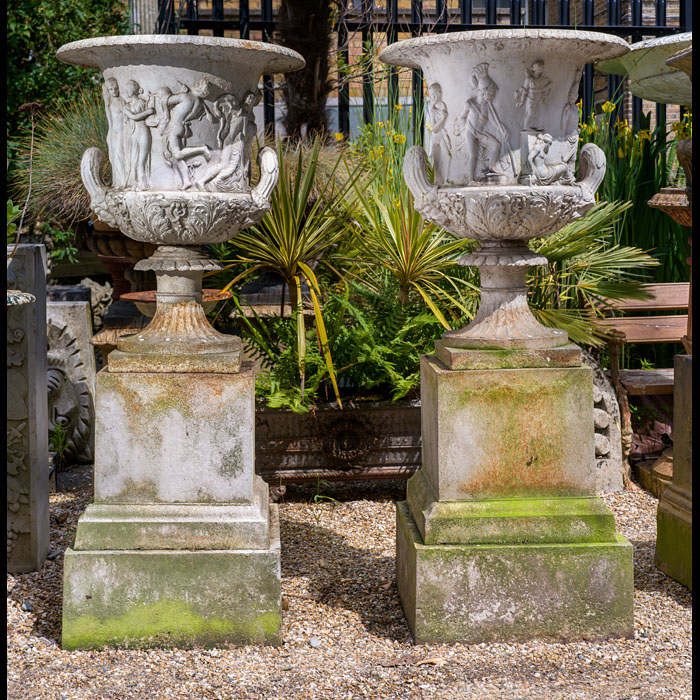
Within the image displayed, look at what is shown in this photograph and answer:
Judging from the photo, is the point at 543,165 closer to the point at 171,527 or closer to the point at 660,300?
the point at 171,527

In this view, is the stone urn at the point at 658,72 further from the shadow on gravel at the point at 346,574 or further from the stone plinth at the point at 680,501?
the shadow on gravel at the point at 346,574

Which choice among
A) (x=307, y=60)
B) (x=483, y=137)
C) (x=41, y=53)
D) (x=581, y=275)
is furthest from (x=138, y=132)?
(x=41, y=53)

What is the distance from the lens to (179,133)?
300cm

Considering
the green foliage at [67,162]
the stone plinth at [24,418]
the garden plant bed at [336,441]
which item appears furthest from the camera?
the green foliage at [67,162]

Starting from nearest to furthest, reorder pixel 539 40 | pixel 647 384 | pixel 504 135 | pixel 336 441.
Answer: pixel 539 40
pixel 504 135
pixel 336 441
pixel 647 384

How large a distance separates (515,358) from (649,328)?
2.31 metres

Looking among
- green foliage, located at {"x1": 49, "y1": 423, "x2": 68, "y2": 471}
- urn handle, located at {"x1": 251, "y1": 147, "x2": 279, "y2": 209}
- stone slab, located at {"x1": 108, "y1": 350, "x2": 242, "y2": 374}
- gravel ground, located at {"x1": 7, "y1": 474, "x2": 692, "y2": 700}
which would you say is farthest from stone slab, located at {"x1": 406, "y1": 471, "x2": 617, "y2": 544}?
green foliage, located at {"x1": 49, "y1": 423, "x2": 68, "y2": 471}

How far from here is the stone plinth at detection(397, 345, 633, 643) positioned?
9.91 feet

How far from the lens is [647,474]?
15.8ft

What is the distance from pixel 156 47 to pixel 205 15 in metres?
6.63

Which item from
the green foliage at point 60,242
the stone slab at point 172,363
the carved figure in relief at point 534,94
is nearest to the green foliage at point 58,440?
the stone slab at point 172,363

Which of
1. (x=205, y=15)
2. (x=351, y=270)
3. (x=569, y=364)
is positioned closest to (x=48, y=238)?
(x=205, y=15)

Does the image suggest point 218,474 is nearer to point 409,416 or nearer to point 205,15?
point 409,416

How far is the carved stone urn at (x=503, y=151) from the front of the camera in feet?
9.62
